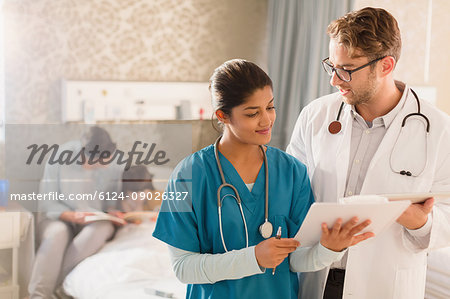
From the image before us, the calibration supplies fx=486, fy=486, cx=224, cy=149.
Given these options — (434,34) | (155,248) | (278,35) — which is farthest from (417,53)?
(155,248)

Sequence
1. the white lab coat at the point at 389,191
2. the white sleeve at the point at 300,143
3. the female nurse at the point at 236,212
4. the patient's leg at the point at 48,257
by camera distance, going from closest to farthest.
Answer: the female nurse at the point at 236,212, the white lab coat at the point at 389,191, the white sleeve at the point at 300,143, the patient's leg at the point at 48,257

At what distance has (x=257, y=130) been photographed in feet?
4.30

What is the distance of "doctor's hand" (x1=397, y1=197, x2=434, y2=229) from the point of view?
1354 millimetres

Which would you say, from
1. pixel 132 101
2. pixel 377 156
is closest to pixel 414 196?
pixel 377 156

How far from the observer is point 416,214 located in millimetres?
1373

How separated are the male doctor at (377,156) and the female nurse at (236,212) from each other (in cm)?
24

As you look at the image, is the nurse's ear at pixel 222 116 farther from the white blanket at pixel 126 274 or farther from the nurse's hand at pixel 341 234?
the white blanket at pixel 126 274

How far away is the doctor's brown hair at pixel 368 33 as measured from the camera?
149cm

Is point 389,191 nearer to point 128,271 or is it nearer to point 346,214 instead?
point 346,214

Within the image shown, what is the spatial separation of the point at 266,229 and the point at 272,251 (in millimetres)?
124

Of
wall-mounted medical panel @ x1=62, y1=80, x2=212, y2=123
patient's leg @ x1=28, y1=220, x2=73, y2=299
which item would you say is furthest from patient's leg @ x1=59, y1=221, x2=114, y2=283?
wall-mounted medical panel @ x1=62, y1=80, x2=212, y2=123

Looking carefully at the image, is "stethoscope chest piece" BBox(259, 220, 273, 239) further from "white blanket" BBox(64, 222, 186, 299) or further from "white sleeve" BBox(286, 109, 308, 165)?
"white blanket" BBox(64, 222, 186, 299)

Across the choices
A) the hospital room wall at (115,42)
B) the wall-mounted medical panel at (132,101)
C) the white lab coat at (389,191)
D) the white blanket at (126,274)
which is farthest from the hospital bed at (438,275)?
the hospital room wall at (115,42)

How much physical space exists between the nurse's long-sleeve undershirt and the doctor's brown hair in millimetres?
626
